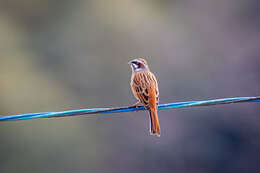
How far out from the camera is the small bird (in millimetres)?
6545

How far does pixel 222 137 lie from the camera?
23781 millimetres

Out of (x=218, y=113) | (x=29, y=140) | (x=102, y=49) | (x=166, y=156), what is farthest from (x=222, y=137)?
(x=29, y=140)

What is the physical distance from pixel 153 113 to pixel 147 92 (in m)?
0.43

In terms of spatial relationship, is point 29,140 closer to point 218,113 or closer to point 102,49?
point 102,49

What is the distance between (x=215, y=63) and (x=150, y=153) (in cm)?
639

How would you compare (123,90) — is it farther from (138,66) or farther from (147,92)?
(147,92)

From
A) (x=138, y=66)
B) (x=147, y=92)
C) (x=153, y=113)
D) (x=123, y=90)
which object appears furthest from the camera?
(x=123, y=90)

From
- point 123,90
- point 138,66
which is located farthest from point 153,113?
point 123,90

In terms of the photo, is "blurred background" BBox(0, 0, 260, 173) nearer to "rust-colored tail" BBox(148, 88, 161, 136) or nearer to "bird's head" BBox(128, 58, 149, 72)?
"bird's head" BBox(128, 58, 149, 72)

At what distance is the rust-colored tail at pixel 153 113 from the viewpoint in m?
6.52

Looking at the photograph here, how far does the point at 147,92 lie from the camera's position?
6.89 m

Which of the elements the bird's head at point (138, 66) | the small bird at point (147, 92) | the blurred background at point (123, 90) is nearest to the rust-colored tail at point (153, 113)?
the small bird at point (147, 92)

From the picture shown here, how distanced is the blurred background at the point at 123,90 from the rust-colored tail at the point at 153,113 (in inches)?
536

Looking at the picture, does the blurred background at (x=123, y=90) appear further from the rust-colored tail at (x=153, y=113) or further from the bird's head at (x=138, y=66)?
the rust-colored tail at (x=153, y=113)
